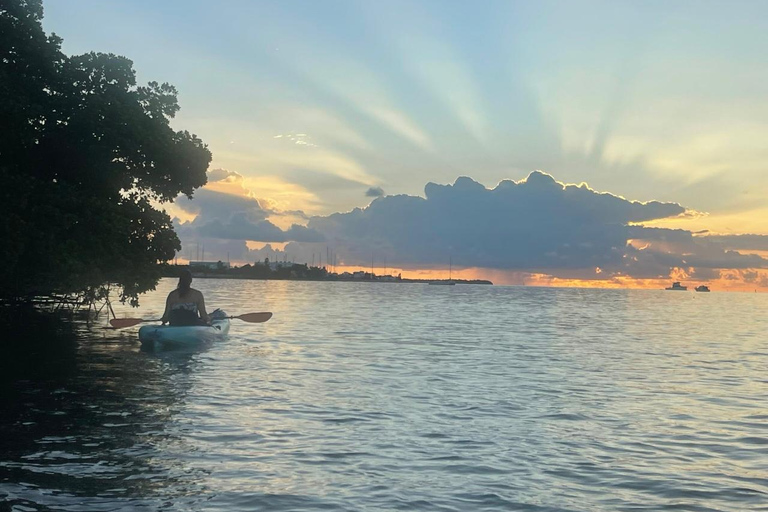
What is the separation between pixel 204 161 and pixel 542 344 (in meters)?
20.8

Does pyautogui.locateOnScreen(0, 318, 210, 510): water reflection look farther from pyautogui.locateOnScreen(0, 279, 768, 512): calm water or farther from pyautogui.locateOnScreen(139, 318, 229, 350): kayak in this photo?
pyautogui.locateOnScreen(139, 318, 229, 350): kayak

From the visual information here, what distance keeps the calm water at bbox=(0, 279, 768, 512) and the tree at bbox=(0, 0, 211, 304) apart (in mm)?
5488

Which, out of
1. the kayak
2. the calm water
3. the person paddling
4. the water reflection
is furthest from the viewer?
A: the person paddling

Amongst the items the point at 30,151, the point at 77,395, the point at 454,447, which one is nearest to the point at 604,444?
the point at 454,447

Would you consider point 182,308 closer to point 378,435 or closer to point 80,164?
point 80,164

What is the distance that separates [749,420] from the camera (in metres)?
17.5

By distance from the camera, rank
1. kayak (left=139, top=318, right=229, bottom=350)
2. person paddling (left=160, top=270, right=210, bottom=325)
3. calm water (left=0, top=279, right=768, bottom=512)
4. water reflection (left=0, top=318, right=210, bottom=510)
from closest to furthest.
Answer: water reflection (left=0, top=318, right=210, bottom=510) → calm water (left=0, top=279, right=768, bottom=512) → kayak (left=139, top=318, right=229, bottom=350) → person paddling (left=160, top=270, right=210, bottom=325)

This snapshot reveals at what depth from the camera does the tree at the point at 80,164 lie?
29.1 meters

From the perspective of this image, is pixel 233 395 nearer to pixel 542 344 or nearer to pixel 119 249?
pixel 119 249

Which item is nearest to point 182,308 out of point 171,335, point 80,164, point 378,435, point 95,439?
point 171,335

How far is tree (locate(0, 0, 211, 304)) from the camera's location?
2911 cm

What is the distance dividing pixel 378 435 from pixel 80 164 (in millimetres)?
25027

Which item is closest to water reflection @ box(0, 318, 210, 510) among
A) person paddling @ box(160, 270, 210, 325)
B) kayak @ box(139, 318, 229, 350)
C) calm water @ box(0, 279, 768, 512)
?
calm water @ box(0, 279, 768, 512)

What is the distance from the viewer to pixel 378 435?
1446cm
